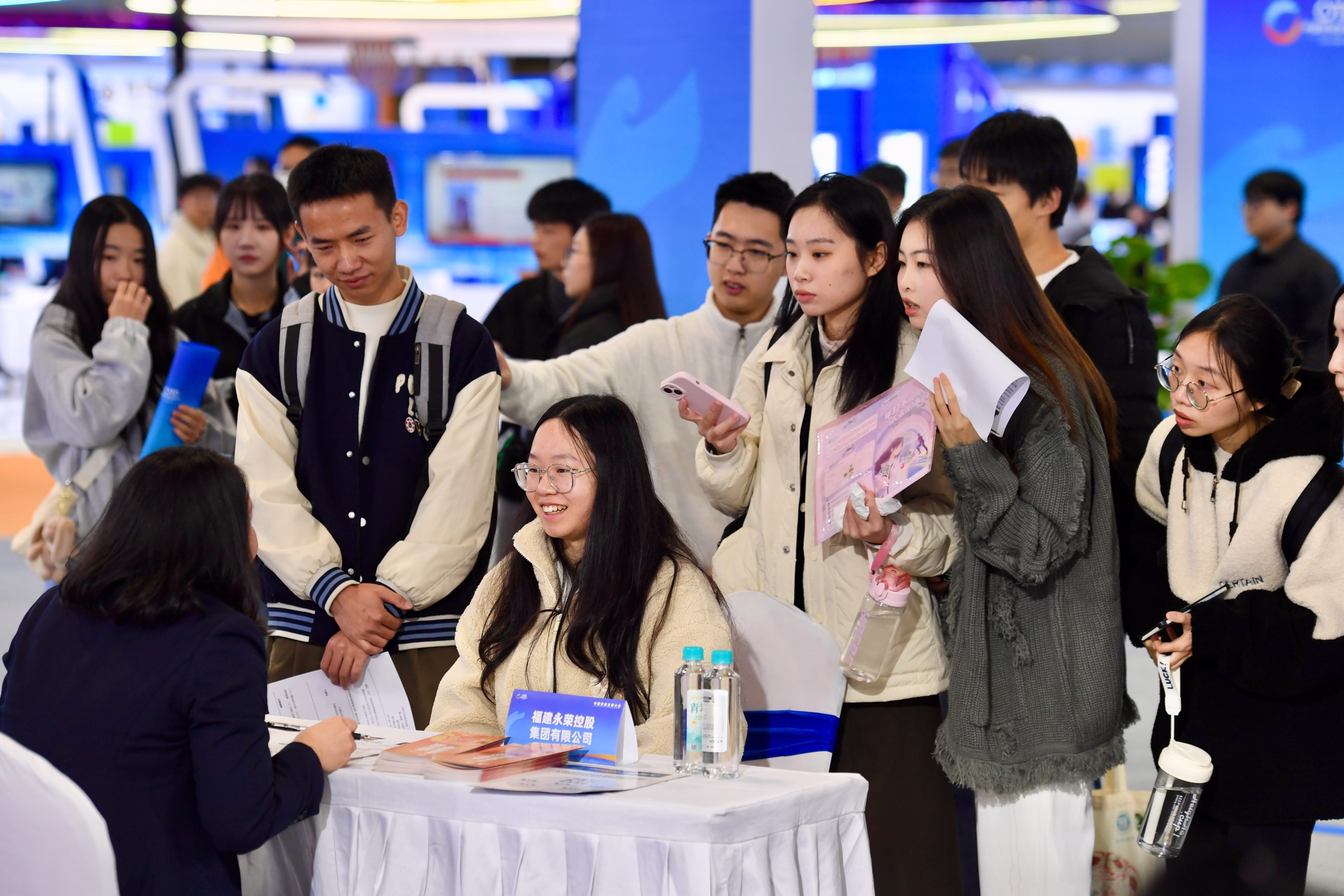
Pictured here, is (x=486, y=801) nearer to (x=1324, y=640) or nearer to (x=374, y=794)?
A: (x=374, y=794)

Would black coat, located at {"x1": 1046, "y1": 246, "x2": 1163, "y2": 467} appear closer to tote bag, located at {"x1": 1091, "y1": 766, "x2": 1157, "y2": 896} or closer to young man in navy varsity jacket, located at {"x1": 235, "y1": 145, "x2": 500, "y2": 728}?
tote bag, located at {"x1": 1091, "y1": 766, "x2": 1157, "y2": 896}

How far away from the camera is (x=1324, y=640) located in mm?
2182

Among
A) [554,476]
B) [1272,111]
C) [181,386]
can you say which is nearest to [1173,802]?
Result: [554,476]

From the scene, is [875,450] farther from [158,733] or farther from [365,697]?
[158,733]

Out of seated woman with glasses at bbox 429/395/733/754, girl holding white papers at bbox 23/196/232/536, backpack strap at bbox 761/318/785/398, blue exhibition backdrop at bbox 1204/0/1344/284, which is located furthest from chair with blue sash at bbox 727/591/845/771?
blue exhibition backdrop at bbox 1204/0/1344/284

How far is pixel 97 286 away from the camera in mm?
3607

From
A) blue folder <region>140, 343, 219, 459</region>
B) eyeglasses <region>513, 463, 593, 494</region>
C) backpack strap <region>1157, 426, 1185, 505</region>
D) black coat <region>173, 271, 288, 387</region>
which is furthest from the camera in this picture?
black coat <region>173, 271, 288, 387</region>

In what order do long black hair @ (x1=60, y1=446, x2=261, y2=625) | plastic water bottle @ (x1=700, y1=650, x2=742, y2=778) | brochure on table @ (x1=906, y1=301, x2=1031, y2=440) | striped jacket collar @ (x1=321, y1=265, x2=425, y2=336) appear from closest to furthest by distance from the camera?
long black hair @ (x1=60, y1=446, x2=261, y2=625) < plastic water bottle @ (x1=700, y1=650, x2=742, y2=778) < brochure on table @ (x1=906, y1=301, x2=1031, y2=440) < striped jacket collar @ (x1=321, y1=265, x2=425, y2=336)

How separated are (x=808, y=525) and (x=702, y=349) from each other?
2.62ft

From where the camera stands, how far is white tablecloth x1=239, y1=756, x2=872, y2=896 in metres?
1.78

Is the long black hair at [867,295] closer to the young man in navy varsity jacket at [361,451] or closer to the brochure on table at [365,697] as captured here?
the young man in navy varsity jacket at [361,451]

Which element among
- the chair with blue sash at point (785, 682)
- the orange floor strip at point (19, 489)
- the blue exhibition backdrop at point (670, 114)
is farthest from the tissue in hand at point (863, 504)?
the orange floor strip at point (19, 489)

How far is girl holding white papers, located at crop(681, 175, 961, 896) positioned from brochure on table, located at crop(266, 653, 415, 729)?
70cm

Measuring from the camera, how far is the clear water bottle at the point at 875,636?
2.40 metres
